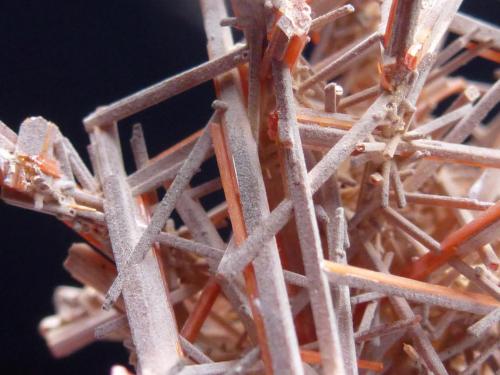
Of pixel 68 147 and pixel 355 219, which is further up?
pixel 68 147

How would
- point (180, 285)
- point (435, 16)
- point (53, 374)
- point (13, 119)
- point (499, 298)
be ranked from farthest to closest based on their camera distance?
point (53, 374) < point (13, 119) < point (180, 285) < point (435, 16) < point (499, 298)

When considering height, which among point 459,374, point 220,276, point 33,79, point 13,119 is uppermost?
point 33,79

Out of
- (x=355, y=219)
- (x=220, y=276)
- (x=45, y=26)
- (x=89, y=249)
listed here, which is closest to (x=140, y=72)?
(x=45, y=26)

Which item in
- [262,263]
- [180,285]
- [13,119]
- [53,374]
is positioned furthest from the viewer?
[53,374]

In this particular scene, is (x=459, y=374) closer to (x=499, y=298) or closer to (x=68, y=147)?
(x=499, y=298)

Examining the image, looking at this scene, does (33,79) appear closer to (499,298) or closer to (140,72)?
(140,72)

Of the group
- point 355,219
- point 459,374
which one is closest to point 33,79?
point 355,219

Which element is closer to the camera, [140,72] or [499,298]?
[499,298]
